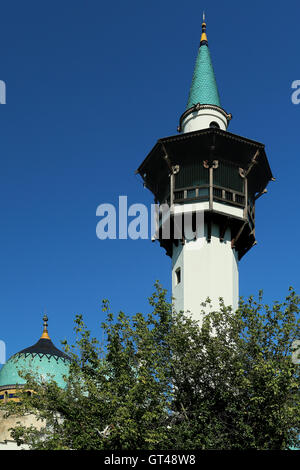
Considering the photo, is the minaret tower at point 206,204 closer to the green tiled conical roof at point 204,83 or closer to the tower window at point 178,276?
the tower window at point 178,276

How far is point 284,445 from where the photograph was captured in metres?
22.5

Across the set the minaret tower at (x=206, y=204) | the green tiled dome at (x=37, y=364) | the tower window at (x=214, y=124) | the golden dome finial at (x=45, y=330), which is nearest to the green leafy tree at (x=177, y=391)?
the minaret tower at (x=206, y=204)

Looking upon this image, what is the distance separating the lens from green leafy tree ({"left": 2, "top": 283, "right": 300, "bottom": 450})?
22.5 meters

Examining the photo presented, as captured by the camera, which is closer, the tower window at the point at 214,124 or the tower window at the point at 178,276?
the tower window at the point at 178,276

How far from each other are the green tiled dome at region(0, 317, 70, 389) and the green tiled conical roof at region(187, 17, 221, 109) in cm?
2115

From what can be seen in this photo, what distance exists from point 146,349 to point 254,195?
54.7 ft

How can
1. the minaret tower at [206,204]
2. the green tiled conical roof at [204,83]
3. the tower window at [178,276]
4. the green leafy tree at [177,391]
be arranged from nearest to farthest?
1. the green leafy tree at [177,391]
2. the minaret tower at [206,204]
3. the tower window at [178,276]
4. the green tiled conical roof at [204,83]

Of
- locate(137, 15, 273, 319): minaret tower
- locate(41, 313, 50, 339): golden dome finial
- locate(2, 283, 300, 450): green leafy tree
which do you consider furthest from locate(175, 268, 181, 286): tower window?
locate(41, 313, 50, 339): golden dome finial

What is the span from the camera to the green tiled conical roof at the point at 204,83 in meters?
39.7

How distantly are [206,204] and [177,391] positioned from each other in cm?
1254

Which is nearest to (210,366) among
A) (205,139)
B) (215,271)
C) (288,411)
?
(288,411)

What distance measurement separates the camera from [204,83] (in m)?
40.6

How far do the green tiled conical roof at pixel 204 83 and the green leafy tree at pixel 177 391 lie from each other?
669 inches

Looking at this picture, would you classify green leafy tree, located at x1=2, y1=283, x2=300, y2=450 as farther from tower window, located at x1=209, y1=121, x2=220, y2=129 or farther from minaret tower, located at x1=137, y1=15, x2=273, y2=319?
tower window, located at x1=209, y1=121, x2=220, y2=129
